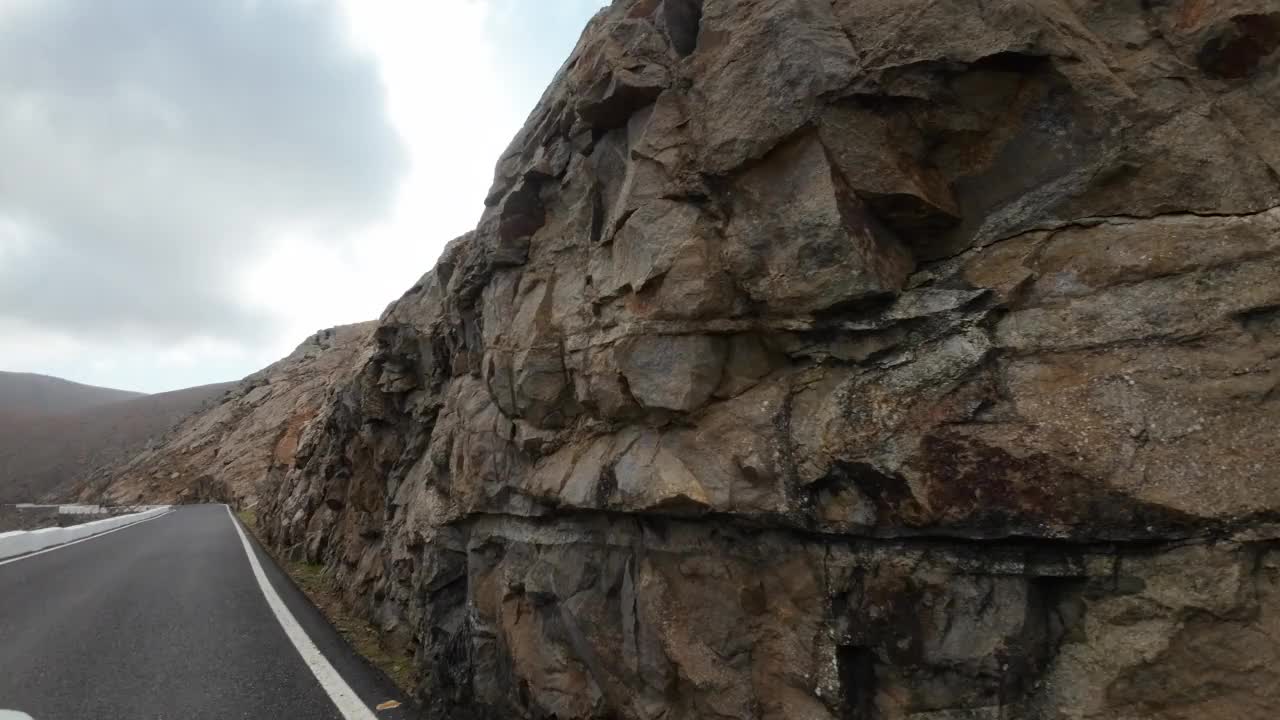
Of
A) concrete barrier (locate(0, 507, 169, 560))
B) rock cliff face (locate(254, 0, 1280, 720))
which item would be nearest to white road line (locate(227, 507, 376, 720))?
rock cliff face (locate(254, 0, 1280, 720))

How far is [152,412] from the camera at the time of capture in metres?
97.2

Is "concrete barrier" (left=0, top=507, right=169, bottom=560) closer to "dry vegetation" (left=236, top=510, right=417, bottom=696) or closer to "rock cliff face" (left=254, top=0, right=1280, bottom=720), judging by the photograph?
"dry vegetation" (left=236, top=510, right=417, bottom=696)

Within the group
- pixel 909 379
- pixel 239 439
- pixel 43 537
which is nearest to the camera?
pixel 909 379

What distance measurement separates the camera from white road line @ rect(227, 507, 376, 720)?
588 centimetres

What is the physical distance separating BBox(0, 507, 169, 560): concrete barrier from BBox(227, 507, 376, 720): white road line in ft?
29.9

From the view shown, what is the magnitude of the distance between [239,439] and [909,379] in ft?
143

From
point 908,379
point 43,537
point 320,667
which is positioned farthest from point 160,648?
point 43,537

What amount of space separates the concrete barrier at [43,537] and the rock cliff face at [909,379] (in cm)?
1567

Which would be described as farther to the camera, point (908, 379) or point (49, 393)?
point (49, 393)

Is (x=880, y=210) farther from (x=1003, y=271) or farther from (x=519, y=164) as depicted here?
(x=519, y=164)

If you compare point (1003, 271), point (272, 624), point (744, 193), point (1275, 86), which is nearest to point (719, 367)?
point (744, 193)

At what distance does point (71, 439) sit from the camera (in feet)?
273

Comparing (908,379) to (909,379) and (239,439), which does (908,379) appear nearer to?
(909,379)

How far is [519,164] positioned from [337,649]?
6.54 metres
